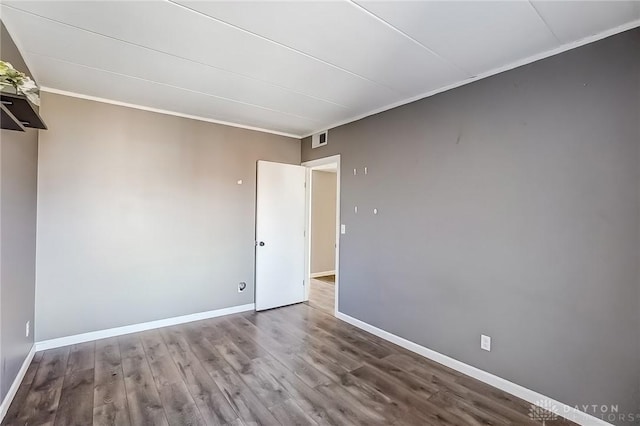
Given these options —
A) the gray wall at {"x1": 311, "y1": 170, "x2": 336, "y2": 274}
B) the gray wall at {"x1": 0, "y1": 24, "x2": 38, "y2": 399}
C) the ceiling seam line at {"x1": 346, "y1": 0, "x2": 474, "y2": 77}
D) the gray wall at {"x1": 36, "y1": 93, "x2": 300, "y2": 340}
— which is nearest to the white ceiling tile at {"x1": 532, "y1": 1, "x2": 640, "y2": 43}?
the ceiling seam line at {"x1": 346, "y1": 0, "x2": 474, "y2": 77}

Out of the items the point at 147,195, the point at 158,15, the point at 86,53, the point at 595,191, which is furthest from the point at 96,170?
the point at 595,191

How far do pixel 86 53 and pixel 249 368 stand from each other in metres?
2.93

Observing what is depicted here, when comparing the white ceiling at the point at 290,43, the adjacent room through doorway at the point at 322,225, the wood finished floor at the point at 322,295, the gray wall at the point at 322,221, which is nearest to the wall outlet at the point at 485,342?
the wood finished floor at the point at 322,295

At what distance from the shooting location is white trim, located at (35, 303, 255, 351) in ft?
10.2

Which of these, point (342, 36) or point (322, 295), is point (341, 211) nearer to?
point (322, 295)

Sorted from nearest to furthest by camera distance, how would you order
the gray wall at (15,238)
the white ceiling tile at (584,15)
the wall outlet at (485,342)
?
the white ceiling tile at (584,15) < the gray wall at (15,238) < the wall outlet at (485,342)

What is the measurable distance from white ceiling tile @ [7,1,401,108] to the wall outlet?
2416 mm

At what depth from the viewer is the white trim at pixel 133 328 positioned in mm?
3119

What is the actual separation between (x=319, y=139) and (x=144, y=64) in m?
2.50

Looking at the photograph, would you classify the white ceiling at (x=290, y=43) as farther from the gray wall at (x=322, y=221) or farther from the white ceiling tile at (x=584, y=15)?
the gray wall at (x=322, y=221)

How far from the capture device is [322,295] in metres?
5.27

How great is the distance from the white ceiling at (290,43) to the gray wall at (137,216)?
1.72 feet

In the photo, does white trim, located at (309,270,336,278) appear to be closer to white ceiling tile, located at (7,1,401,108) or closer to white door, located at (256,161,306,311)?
white door, located at (256,161,306,311)

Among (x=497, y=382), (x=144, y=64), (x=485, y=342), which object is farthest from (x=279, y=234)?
(x=497, y=382)
